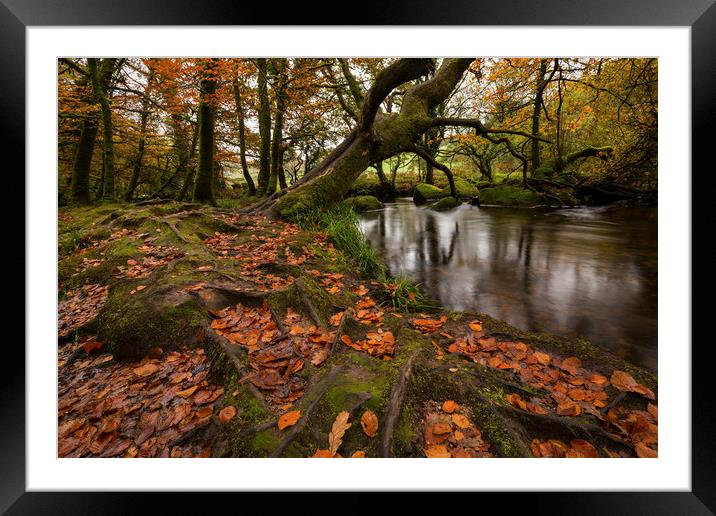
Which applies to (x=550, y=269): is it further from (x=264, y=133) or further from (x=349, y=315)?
(x=264, y=133)

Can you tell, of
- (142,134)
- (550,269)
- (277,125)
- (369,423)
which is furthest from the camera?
(142,134)

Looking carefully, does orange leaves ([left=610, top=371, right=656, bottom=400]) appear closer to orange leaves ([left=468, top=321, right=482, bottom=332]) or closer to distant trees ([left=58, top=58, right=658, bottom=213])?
orange leaves ([left=468, top=321, right=482, bottom=332])

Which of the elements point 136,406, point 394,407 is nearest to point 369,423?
point 394,407

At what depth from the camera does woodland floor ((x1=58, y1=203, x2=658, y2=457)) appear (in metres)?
1.34

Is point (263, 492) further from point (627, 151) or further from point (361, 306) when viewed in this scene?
point (627, 151)

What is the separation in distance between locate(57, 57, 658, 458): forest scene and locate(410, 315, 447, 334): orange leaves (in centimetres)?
2

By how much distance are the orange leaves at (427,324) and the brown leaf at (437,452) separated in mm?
1260

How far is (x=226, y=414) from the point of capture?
140 centimetres

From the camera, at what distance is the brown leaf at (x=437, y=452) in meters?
1.28

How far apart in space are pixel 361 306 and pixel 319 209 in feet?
11.5

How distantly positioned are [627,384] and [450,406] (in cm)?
128

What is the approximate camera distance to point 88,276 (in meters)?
2.93

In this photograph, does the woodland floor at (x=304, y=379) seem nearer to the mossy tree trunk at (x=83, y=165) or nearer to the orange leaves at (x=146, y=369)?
the orange leaves at (x=146, y=369)
